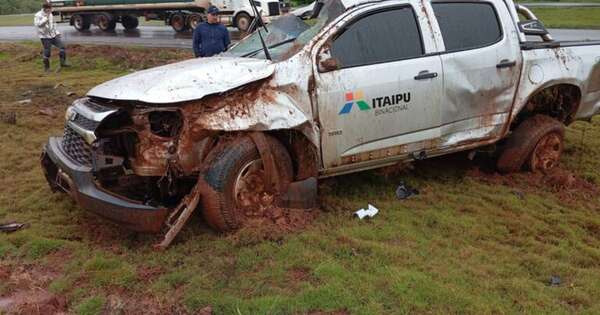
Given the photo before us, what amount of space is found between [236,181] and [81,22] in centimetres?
2149

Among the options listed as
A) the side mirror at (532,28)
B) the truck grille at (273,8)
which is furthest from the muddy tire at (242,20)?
the side mirror at (532,28)

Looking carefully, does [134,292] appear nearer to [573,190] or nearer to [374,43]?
[374,43]

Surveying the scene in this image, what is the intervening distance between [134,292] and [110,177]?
36.9 inches

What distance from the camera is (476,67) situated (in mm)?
4898

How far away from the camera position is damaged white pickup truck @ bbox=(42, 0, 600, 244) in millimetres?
3975

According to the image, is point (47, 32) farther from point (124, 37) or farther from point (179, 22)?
point (179, 22)

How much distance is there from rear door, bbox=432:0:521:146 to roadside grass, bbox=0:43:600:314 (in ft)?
2.14

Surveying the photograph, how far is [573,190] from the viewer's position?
525 centimetres

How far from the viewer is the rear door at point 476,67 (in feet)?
15.8

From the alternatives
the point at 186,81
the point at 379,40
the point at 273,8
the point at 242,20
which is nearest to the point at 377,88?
the point at 379,40

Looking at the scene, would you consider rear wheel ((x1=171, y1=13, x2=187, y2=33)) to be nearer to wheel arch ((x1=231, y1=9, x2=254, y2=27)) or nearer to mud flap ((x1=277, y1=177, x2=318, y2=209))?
wheel arch ((x1=231, y1=9, x2=254, y2=27))

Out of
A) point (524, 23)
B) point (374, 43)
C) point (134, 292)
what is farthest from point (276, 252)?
point (524, 23)

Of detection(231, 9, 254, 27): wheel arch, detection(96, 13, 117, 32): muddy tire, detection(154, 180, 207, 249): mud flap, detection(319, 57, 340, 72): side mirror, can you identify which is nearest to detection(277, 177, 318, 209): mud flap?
detection(154, 180, 207, 249): mud flap

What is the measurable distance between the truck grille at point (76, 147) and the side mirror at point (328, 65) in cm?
187
